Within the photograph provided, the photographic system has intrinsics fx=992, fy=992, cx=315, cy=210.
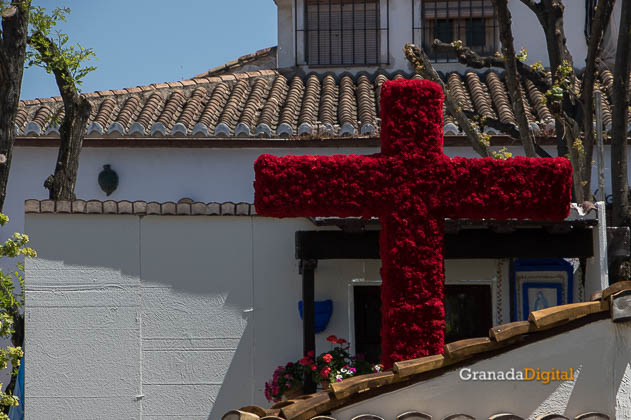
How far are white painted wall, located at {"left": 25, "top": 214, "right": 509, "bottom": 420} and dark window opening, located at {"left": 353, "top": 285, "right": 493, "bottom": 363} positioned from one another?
0.89 metres

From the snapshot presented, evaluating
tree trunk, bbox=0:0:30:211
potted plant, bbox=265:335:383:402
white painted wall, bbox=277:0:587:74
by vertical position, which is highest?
white painted wall, bbox=277:0:587:74

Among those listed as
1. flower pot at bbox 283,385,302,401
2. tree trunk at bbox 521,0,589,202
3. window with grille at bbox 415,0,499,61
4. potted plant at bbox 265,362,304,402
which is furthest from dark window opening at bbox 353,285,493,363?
window with grille at bbox 415,0,499,61

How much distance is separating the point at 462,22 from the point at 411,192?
12.5m

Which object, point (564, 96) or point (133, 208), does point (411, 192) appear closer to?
point (133, 208)

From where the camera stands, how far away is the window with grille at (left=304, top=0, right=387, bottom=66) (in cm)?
1875

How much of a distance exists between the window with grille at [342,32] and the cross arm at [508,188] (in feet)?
38.6

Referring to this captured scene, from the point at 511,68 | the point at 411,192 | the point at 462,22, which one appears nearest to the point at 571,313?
the point at 411,192

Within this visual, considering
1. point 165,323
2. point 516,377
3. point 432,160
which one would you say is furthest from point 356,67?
point 516,377

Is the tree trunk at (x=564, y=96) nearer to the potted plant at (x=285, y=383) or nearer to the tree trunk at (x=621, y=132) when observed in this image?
the tree trunk at (x=621, y=132)

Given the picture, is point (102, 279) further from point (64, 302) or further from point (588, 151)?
point (588, 151)

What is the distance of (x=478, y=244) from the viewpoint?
10.9m

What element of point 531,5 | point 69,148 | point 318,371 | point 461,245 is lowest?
point 318,371

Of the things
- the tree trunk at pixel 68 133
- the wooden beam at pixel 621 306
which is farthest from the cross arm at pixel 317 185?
the tree trunk at pixel 68 133

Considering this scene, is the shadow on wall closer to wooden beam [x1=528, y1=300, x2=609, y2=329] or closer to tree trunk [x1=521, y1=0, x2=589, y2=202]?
tree trunk [x1=521, y1=0, x2=589, y2=202]
